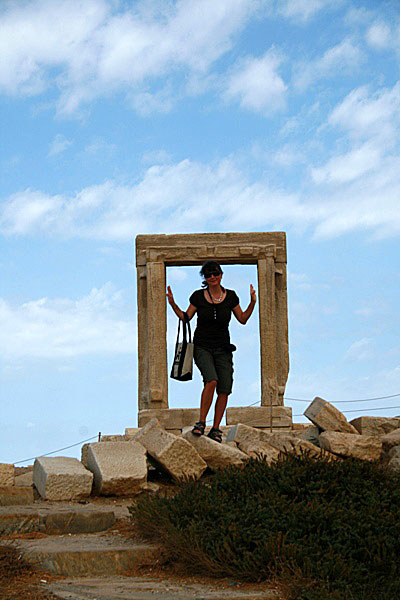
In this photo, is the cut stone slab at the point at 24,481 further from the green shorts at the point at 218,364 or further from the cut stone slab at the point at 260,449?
the cut stone slab at the point at 260,449

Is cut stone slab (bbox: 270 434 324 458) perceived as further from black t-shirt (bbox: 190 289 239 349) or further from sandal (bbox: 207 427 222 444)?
black t-shirt (bbox: 190 289 239 349)

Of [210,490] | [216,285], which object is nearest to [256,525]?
[210,490]

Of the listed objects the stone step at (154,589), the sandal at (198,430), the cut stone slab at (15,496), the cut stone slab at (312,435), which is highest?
the sandal at (198,430)

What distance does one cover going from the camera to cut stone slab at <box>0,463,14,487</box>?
8352mm

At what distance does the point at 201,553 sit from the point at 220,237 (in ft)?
32.2

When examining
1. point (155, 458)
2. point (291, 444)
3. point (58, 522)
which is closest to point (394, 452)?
point (291, 444)

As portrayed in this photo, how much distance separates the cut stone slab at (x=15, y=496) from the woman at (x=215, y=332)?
2.29 metres

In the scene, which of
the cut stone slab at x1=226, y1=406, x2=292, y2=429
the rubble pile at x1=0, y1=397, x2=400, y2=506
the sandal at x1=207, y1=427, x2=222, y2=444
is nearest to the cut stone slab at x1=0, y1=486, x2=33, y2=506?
the rubble pile at x1=0, y1=397, x2=400, y2=506

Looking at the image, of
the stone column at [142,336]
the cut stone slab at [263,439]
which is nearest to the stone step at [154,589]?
the cut stone slab at [263,439]

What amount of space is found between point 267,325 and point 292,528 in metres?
9.16

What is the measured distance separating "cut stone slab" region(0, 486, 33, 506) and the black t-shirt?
269 centimetres

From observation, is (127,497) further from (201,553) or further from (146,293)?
(146,293)

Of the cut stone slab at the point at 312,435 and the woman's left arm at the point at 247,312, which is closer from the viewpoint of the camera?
the woman's left arm at the point at 247,312

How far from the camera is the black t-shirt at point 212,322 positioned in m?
9.19
